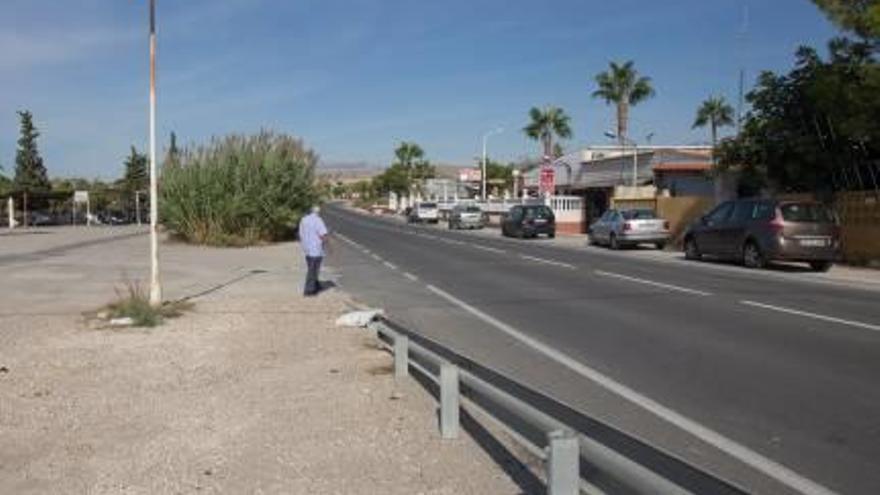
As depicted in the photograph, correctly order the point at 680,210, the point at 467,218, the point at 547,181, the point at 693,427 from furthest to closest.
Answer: the point at 467,218 < the point at 547,181 < the point at 680,210 < the point at 693,427

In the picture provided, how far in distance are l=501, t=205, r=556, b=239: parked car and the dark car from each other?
902 inches

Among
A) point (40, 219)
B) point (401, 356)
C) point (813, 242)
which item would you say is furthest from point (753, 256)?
point (40, 219)

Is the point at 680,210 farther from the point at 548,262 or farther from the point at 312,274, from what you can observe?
the point at 312,274

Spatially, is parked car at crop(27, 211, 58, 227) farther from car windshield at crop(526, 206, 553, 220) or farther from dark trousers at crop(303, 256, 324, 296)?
dark trousers at crop(303, 256, 324, 296)

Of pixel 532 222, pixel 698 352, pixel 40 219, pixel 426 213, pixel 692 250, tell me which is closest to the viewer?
pixel 698 352

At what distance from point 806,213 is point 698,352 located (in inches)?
627

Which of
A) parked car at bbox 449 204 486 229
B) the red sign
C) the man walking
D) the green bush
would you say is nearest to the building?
the red sign

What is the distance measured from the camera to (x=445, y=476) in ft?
21.8

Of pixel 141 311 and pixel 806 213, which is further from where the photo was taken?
pixel 806 213

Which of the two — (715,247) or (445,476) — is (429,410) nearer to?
(445,476)

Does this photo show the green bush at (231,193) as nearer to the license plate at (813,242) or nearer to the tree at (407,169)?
the license plate at (813,242)

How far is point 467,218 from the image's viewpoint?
227 ft

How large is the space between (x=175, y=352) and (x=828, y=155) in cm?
2439

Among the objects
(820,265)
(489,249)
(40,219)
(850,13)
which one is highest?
(850,13)
